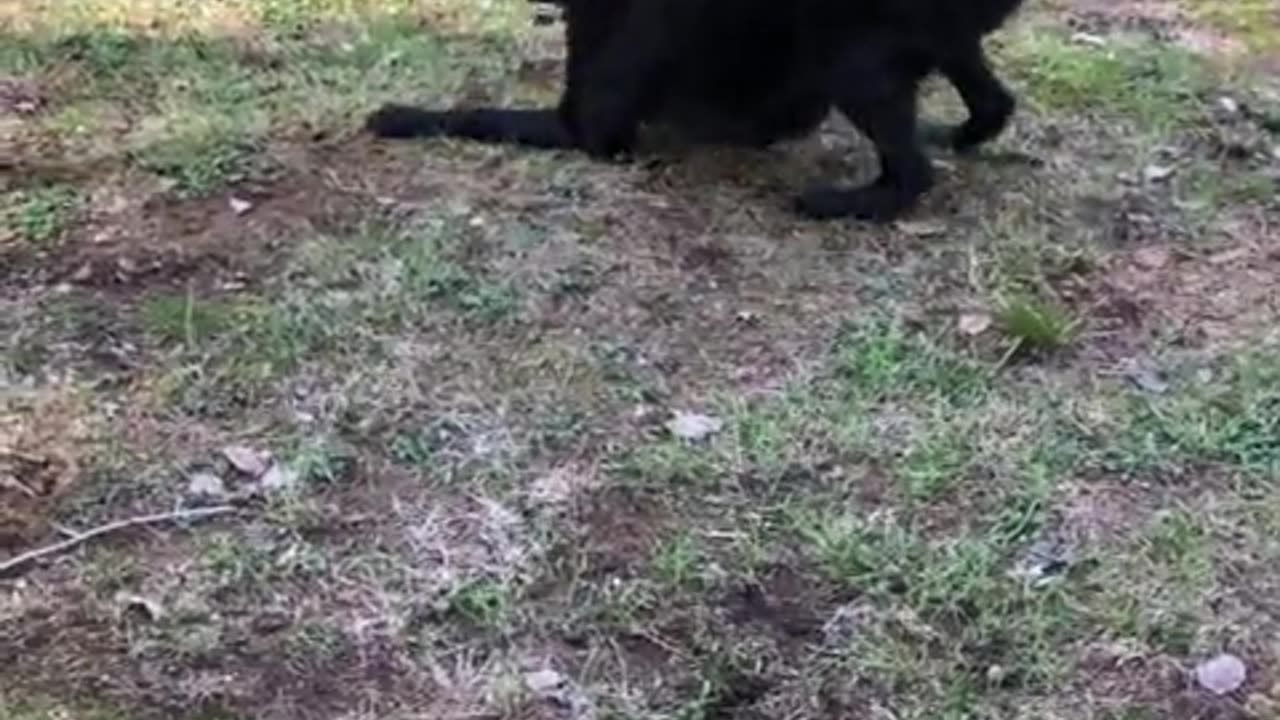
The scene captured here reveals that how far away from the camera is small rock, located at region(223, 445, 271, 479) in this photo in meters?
3.14

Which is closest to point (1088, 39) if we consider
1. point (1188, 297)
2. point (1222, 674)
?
point (1188, 297)

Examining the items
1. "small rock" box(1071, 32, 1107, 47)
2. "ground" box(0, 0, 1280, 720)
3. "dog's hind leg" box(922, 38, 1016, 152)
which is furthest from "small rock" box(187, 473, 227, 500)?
"small rock" box(1071, 32, 1107, 47)

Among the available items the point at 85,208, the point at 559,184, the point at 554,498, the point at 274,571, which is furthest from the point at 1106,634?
the point at 85,208

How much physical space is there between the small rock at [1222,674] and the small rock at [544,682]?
0.80 m

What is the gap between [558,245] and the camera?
3.85 m

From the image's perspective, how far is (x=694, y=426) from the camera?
330 cm

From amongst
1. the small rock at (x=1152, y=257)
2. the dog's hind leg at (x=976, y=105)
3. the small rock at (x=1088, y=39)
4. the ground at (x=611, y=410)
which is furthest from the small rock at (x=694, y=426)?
the small rock at (x=1088, y=39)

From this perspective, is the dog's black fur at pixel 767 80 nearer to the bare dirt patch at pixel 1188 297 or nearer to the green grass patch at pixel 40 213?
the bare dirt patch at pixel 1188 297

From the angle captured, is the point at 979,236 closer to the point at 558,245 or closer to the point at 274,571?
the point at 558,245

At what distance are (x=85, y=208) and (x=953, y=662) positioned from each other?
1906 mm

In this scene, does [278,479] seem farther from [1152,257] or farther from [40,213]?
[1152,257]

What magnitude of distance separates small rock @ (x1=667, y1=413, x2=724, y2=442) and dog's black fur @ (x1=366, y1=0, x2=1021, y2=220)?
84 centimetres

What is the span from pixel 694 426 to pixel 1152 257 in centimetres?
111

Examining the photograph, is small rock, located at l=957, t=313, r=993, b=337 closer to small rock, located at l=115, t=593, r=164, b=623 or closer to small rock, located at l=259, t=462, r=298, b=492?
small rock, located at l=259, t=462, r=298, b=492
